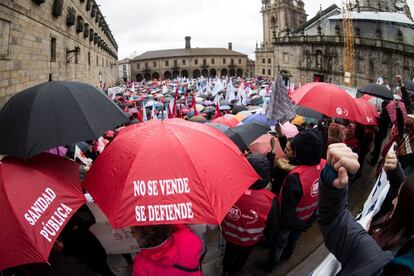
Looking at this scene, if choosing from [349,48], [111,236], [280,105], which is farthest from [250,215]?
[349,48]

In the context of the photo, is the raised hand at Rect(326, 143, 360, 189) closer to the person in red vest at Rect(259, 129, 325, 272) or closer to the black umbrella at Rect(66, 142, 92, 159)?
the person in red vest at Rect(259, 129, 325, 272)

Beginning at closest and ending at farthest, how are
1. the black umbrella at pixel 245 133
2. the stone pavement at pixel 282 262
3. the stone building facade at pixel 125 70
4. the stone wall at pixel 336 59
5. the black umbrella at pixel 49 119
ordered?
the black umbrella at pixel 49 119, the stone pavement at pixel 282 262, the black umbrella at pixel 245 133, the stone wall at pixel 336 59, the stone building facade at pixel 125 70

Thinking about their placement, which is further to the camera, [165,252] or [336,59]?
[336,59]

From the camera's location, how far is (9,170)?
7.76 ft

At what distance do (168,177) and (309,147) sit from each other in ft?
6.34

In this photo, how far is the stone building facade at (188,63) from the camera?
9300 cm

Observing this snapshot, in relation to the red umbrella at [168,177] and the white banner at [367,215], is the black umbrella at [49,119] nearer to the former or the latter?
the red umbrella at [168,177]

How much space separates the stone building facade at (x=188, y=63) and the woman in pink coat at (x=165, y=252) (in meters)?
92.6

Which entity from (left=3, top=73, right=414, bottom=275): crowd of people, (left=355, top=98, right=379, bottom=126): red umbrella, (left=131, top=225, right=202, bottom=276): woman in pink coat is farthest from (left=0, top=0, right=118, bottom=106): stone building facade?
(left=355, top=98, right=379, bottom=126): red umbrella

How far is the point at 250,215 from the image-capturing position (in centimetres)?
340

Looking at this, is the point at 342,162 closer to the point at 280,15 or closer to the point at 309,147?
the point at 309,147

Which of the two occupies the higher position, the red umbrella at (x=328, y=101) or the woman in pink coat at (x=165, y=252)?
the red umbrella at (x=328, y=101)

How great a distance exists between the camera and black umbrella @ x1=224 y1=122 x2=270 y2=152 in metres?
5.09

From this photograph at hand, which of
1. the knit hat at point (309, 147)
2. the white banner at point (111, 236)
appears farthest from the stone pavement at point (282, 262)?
the knit hat at point (309, 147)
